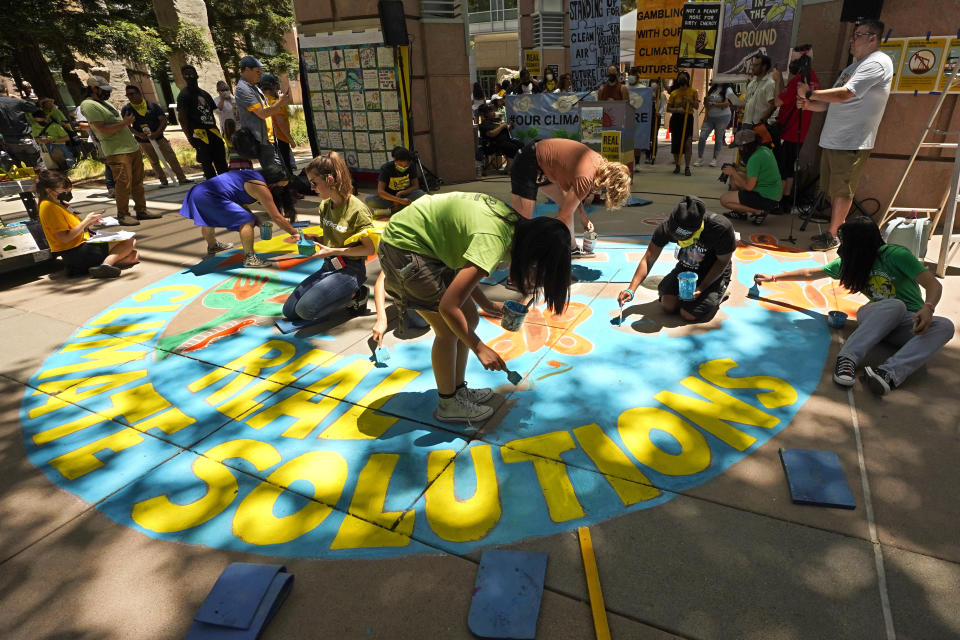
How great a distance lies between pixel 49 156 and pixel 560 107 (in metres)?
10.5

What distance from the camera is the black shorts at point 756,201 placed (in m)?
6.25

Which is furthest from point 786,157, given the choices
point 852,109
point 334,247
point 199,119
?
point 199,119

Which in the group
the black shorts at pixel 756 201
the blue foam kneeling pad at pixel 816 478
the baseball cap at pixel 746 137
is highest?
the baseball cap at pixel 746 137

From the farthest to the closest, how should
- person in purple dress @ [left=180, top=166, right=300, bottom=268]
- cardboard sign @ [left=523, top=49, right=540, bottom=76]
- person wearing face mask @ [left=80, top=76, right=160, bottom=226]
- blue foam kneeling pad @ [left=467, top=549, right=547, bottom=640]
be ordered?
cardboard sign @ [left=523, top=49, right=540, bottom=76] < person wearing face mask @ [left=80, top=76, right=160, bottom=226] < person in purple dress @ [left=180, top=166, right=300, bottom=268] < blue foam kneeling pad @ [left=467, top=549, right=547, bottom=640]

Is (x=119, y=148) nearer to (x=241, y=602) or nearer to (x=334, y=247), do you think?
(x=334, y=247)

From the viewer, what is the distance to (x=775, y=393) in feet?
11.1

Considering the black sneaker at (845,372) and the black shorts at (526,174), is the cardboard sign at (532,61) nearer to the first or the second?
the black shorts at (526,174)

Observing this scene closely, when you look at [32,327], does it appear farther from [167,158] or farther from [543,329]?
[167,158]

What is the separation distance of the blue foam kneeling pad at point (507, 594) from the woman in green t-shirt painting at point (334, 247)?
282 cm

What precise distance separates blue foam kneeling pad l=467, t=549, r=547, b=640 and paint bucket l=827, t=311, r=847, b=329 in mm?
3151

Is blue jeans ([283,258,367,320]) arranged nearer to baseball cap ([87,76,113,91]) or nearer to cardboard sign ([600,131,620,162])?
cardboard sign ([600,131,620,162])

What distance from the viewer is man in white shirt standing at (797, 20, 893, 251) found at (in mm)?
5199

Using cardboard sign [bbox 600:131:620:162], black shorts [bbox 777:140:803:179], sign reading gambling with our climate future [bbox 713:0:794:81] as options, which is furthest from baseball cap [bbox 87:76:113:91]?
black shorts [bbox 777:140:803:179]

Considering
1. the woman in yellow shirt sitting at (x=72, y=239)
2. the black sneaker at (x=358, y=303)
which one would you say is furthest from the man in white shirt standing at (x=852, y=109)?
the woman in yellow shirt sitting at (x=72, y=239)
